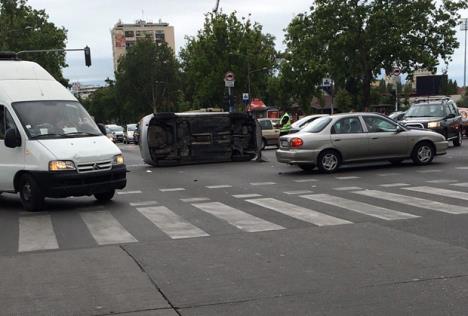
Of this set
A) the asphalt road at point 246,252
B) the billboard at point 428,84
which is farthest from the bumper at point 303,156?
the billboard at point 428,84

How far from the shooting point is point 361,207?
10.0 m

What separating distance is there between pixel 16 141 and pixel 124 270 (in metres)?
5.58

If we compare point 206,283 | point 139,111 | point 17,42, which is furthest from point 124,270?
point 139,111

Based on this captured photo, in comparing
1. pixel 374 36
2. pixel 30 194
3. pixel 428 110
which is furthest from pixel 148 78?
pixel 30 194

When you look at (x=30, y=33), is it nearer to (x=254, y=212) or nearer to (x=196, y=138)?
(x=196, y=138)

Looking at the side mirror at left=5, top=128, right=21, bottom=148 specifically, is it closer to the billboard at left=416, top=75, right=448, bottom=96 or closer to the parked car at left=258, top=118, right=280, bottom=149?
the parked car at left=258, top=118, right=280, bottom=149

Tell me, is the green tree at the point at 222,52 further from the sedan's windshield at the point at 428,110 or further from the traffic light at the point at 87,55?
the sedan's windshield at the point at 428,110

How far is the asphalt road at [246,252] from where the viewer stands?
5281 millimetres

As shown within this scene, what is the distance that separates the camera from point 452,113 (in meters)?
23.4

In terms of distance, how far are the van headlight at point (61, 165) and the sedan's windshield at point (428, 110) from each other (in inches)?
653

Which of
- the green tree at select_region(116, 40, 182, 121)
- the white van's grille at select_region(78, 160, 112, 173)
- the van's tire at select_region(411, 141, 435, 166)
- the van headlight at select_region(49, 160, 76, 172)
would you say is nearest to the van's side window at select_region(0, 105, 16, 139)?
the van headlight at select_region(49, 160, 76, 172)

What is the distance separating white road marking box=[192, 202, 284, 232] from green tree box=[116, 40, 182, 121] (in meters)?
83.7

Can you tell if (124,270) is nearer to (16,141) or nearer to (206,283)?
(206,283)

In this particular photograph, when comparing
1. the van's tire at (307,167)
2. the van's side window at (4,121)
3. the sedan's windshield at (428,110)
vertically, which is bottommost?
the van's tire at (307,167)
